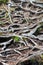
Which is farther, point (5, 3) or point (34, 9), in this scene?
point (5, 3)

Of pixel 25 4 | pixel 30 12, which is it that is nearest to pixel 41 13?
pixel 30 12

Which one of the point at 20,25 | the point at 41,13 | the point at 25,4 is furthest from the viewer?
the point at 25,4

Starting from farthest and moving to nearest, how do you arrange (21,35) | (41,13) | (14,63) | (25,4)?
1. (25,4)
2. (41,13)
3. (21,35)
4. (14,63)

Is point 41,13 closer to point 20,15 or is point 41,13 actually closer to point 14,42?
point 20,15

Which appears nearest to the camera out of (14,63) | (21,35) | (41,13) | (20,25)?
(14,63)

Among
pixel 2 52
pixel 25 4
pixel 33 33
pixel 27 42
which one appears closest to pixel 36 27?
pixel 33 33

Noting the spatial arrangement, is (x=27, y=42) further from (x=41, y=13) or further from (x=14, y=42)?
(x=41, y=13)

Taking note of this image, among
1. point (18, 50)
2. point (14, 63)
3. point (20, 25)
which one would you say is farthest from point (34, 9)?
point (14, 63)

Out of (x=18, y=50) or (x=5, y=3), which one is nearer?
(x=18, y=50)

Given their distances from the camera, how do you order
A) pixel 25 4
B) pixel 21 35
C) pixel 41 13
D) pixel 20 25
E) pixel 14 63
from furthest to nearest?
pixel 25 4 → pixel 41 13 → pixel 20 25 → pixel 21 35 → pixel 14 63
